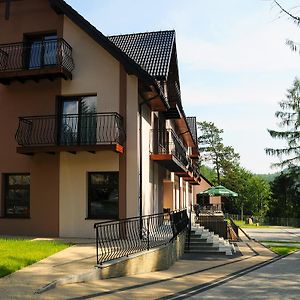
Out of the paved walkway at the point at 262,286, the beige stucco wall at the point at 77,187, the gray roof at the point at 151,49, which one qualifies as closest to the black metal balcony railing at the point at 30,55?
the beige stucco wall at the point at 77,187

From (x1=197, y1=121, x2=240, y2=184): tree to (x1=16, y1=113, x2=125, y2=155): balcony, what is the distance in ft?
165

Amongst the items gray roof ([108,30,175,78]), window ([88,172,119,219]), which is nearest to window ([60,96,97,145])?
window ([88,172,119,219])

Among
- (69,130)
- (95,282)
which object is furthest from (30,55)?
(95,282)

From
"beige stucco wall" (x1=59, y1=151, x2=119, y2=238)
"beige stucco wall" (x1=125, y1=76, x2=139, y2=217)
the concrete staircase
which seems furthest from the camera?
the concrete staircase

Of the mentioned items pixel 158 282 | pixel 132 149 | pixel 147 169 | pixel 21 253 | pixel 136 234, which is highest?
pixel 132 149

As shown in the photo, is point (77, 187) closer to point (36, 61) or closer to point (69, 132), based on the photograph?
point (69, 132)

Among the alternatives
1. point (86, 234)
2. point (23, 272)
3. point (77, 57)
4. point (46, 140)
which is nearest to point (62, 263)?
point (23, 272)

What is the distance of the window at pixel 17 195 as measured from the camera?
50.5 ft

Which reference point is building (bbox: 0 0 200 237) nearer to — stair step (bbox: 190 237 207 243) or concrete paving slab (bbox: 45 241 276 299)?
stair step (bbox: 190 237 207 243)

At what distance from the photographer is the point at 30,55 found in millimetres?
15922

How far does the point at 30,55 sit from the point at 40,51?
1.54 ft

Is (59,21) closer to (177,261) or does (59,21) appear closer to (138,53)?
(138,53)

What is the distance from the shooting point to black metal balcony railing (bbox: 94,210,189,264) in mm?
10594

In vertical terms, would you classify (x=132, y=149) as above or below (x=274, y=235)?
above
